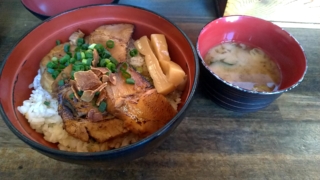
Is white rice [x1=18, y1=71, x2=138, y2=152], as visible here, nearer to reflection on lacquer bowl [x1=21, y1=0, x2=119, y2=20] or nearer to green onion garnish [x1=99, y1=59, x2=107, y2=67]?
green onion garnish [x1=99, y1=59, x2=107, y2=67]

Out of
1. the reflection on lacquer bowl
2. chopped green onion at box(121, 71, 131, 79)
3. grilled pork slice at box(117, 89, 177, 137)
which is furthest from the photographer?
the reflection on lacquer bowl

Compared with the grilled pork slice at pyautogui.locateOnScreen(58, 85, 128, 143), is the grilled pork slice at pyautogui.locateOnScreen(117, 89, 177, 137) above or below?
above

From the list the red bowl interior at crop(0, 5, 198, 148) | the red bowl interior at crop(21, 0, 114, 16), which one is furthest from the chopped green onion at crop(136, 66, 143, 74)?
the red bowl interior at crop(21, 0, 114, 16)

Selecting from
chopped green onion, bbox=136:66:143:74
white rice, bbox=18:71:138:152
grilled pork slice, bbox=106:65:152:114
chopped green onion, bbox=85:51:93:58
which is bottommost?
white rice, bbox=18:71:138:152

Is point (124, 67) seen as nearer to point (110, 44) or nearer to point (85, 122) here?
point (110, 44)

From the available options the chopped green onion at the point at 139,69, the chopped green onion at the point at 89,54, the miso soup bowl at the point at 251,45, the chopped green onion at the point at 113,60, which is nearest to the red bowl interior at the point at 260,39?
the miso soup bowl at the point at 251,45

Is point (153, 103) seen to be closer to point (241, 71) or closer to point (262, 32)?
point (241, 71)

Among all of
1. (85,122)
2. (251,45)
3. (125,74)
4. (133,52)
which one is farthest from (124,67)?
(251,45)

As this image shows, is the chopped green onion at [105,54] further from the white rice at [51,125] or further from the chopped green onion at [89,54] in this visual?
the white rice at [51,125]
